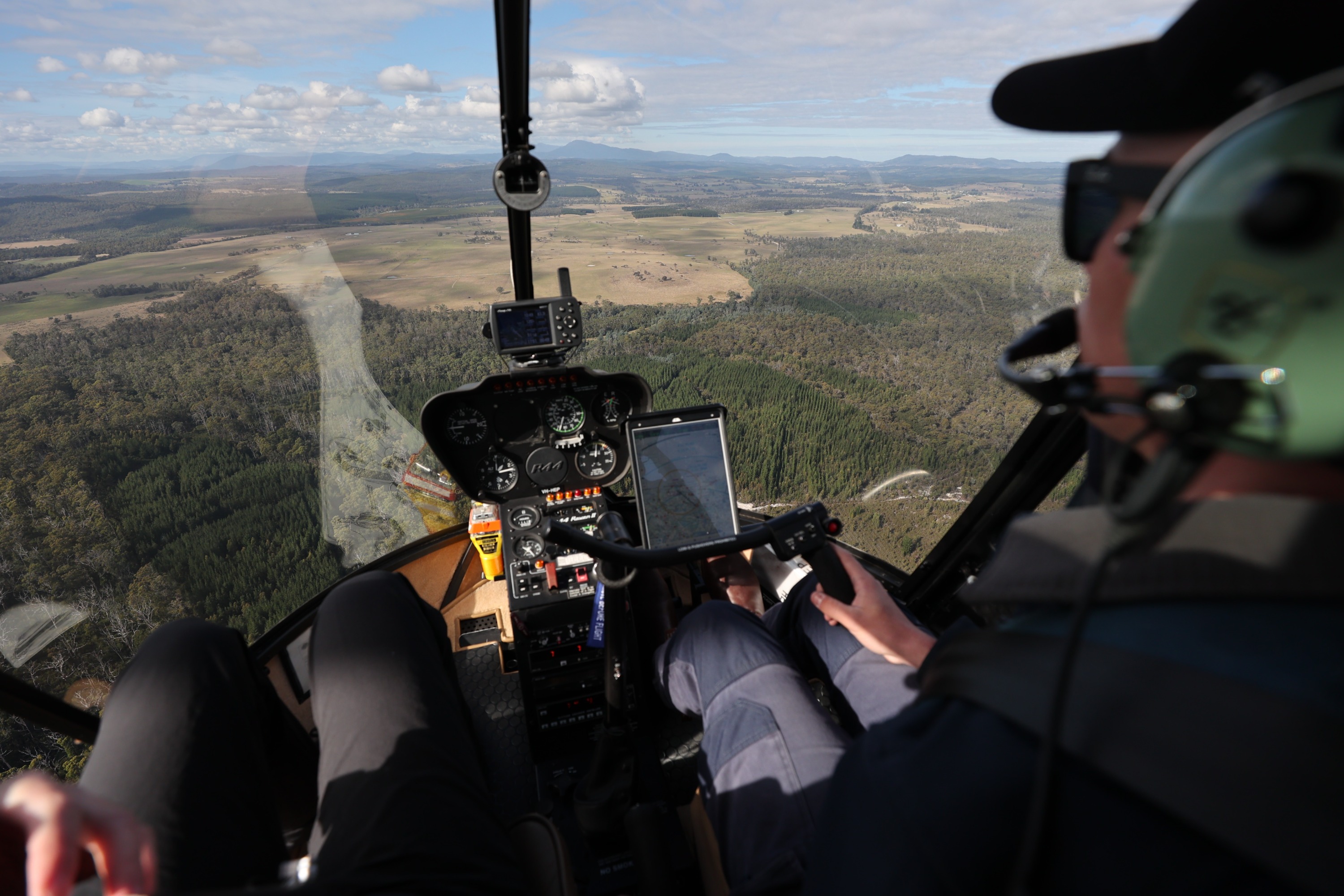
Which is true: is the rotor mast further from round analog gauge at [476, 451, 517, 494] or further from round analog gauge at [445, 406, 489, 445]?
round analog gauge at [476, 451, 517, 494]

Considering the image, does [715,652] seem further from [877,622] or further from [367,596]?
[367,596]

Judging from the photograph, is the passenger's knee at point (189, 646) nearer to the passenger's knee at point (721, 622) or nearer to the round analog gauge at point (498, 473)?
the round analog gauge at point (498, 473)

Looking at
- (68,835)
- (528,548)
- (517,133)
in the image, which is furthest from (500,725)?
(517,133)

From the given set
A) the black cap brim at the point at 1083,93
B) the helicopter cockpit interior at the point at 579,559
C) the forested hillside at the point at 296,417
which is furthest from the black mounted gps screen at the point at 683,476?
the black cap brim at the point at 1083,93

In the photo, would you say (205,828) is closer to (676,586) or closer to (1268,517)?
(1268,517)

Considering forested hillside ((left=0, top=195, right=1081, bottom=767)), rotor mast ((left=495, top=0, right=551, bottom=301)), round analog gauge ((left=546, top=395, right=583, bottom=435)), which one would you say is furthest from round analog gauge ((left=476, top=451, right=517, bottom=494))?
rotor mast ((left=495, top=0, right=551, bottom=301))

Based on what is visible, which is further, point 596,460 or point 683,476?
point 596,460

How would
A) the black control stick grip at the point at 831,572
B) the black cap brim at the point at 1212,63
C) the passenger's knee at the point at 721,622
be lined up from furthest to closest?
the passenger's knee at the point at 721,622 < the black control stick grip at the point at 831,572 < the black cap brim at the point at 1212,63
